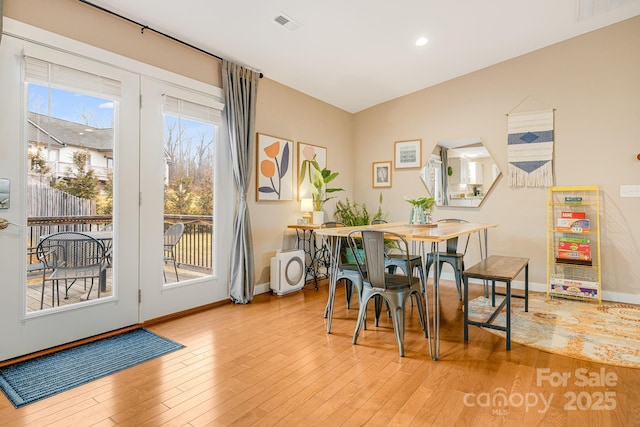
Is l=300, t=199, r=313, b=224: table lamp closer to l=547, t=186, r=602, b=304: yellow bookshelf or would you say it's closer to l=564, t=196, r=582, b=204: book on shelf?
l=547, t=186, r=602, b=304: yellow bookshelf

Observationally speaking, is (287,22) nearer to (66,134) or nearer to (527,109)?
(66,134)

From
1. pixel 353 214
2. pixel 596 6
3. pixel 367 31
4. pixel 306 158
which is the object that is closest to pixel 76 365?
pixel 306 158

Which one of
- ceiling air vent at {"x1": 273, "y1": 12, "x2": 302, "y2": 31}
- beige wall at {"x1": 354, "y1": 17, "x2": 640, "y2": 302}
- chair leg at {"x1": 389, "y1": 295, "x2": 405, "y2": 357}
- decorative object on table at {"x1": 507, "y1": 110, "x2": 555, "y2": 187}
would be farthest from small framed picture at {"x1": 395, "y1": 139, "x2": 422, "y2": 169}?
chair leg at {"x1": 389, "y1": 295, "x2": 405, "y2": 357}

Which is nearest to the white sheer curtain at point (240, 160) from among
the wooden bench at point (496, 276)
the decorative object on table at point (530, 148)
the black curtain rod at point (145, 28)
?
the black curtain rod at point (145, 28)

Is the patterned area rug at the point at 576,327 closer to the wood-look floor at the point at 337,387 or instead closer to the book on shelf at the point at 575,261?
the wood-look floor at the point at 337,387

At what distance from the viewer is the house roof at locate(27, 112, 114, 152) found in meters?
2.57

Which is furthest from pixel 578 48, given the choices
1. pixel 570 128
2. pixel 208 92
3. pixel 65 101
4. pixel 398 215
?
pixel 65 101

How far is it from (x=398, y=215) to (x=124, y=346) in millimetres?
4114

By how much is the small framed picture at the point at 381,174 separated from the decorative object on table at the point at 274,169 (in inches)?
65.6

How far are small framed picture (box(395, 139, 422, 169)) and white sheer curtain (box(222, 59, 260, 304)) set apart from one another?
99.2 inches

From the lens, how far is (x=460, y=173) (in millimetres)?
5066

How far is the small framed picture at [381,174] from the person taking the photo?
5691 mm

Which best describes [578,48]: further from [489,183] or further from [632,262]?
[632,262]

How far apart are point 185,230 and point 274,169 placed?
143 cm
